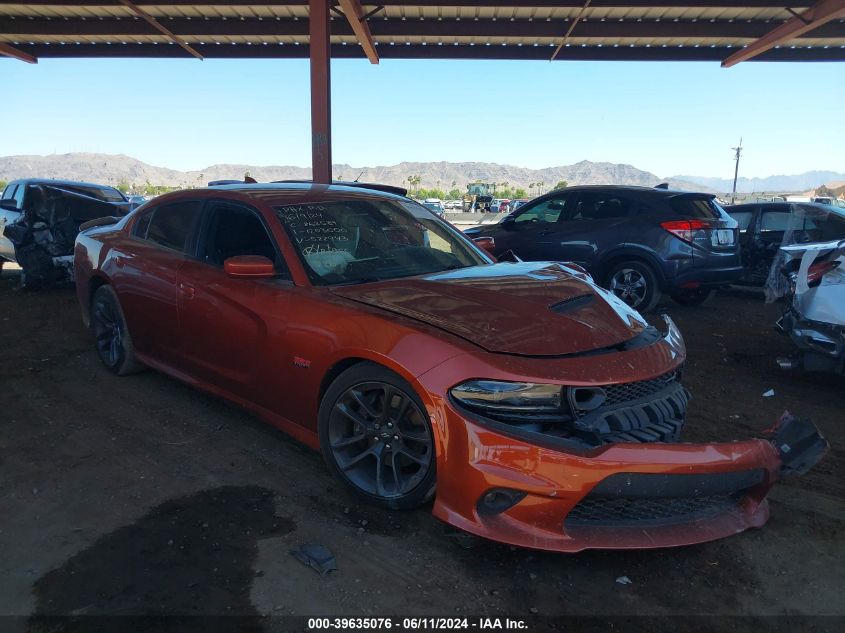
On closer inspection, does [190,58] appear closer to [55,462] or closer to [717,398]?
[55,462]

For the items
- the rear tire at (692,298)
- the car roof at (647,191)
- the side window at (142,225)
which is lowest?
the rear tire at (692,298)

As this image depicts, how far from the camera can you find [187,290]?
12.2 ft

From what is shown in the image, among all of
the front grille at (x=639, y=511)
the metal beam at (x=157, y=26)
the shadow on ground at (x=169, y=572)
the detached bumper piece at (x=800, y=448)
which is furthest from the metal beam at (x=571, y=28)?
the shadow on ground at (x=169, y=572)

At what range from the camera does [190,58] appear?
13336 mm

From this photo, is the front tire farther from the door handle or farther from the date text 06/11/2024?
the door handle

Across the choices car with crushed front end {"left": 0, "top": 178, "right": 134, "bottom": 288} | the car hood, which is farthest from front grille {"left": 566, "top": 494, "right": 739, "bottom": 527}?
car with crushed front end {"left": 0, "top": 178, "right": 134, "bottom": 288}

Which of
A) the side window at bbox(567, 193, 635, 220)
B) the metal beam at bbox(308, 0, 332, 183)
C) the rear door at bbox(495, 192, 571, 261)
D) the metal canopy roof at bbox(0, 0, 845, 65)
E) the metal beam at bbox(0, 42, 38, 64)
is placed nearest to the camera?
the side window at bbox(567, 193, 635, 220)

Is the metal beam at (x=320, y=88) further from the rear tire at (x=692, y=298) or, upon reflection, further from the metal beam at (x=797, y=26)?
the metal beam at (x=797, y=26)

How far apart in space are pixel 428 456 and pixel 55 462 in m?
2.28

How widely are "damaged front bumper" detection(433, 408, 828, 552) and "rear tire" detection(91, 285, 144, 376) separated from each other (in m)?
3.20

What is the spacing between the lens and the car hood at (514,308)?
2578mm

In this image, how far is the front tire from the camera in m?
2.62

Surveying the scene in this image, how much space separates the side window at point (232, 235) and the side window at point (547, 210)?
5236 mm

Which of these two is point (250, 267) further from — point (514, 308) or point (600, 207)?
point (600, 207)
